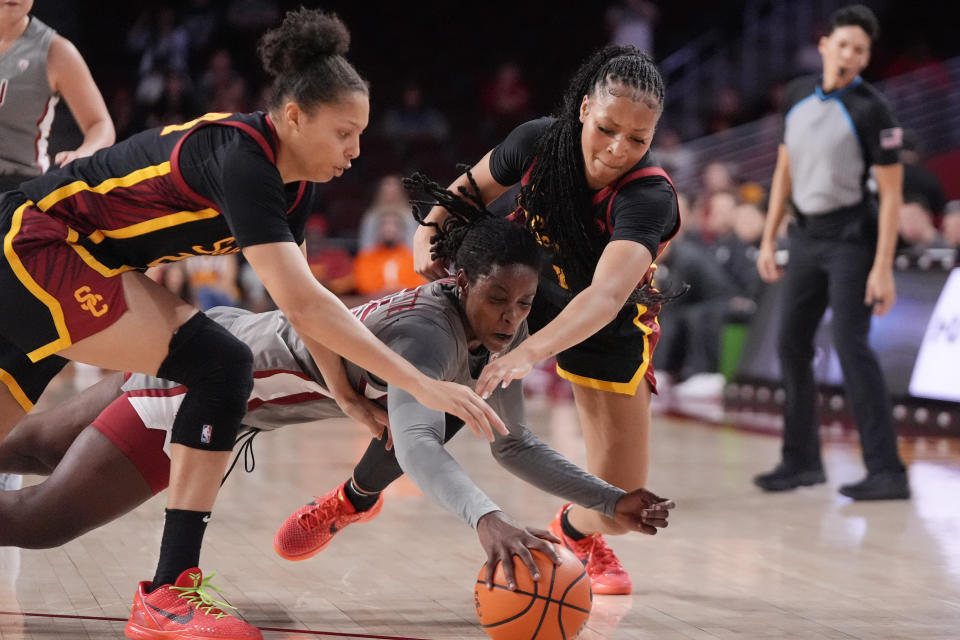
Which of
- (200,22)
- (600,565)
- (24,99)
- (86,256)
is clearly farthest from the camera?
(200,22)

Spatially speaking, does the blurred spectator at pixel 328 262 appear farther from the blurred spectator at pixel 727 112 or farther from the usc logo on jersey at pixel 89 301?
the usc logo on jersey at pixel 89 301

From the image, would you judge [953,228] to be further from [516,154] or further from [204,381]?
[204,381]

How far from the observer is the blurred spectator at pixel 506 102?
1523cm

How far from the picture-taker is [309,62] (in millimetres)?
3061

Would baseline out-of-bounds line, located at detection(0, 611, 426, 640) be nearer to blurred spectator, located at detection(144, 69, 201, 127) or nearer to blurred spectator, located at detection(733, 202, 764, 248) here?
blurred spectator, located at detection(733, 202, 764, 248)

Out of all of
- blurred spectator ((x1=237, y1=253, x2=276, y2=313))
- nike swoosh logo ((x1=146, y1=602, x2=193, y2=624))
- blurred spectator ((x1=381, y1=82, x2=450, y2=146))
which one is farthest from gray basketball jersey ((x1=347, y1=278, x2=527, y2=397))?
blurred spectator ((x1=381, y1=82, x2=450, y2=146))

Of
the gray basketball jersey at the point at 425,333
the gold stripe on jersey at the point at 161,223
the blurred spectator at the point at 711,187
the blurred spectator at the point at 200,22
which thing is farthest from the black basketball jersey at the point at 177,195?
the blurred spectator at the point at 200,22

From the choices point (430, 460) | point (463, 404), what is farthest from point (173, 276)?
point (463, 404)

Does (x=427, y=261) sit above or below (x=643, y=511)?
above

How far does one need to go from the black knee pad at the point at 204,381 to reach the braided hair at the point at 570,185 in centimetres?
115

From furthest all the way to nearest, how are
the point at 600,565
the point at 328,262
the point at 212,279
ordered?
the point at 328,262
the point at 212,279
the point at 600,565

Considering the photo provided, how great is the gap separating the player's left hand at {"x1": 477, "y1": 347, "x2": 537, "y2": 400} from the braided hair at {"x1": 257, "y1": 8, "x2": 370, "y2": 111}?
2.62ft

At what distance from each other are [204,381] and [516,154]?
1.35 meters

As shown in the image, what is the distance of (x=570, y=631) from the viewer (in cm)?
301
